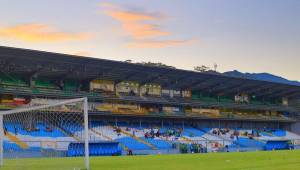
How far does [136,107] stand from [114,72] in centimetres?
716

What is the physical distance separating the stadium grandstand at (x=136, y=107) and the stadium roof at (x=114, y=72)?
0.11 meters

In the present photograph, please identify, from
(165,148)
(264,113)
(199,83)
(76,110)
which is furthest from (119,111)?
(264,113)

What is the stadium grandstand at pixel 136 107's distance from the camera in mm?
48469

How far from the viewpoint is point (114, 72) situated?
65000mm

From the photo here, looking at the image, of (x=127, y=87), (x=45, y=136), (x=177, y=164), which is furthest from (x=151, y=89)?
→ (x=177, y=164)

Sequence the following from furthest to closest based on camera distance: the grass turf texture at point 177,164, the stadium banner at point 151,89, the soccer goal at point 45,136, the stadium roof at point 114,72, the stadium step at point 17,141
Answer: the stadium banner at point 151,89 → the stadium roof at point 114,72 → the stadium step at point 17,141 → the soccer goal at point 45,136 → the grass turf texture at point 177,164

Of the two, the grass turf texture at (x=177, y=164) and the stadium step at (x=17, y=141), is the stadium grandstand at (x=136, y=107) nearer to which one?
the stadium step at (x=17, y=141)

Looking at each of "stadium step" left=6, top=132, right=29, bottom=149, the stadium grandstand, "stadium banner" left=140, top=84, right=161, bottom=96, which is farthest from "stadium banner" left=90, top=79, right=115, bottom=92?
"stadium step" left=6, top=132, right=29, bottom=149

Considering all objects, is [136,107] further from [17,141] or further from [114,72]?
[17,141]

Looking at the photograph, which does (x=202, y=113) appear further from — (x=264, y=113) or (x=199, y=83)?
(x=264, y=113)

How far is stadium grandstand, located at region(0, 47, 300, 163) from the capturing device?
48469mm

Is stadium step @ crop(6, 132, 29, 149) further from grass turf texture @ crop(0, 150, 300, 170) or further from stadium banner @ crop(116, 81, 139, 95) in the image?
stadium banner @ crop(116, 81, 139, 95)

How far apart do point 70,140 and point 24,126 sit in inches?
310

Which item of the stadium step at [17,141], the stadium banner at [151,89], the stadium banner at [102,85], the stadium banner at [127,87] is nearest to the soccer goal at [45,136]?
the stadium step at [17,141]
